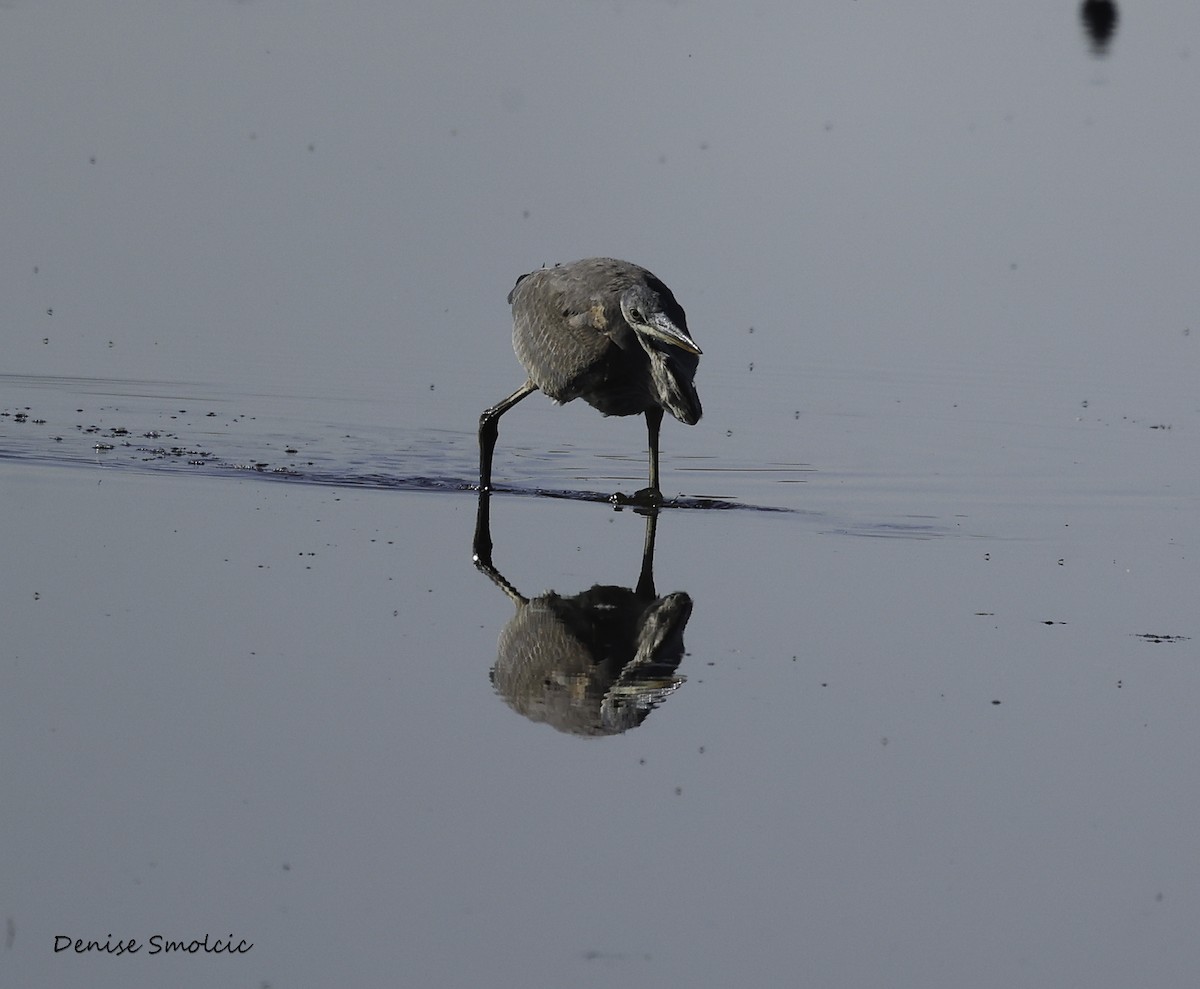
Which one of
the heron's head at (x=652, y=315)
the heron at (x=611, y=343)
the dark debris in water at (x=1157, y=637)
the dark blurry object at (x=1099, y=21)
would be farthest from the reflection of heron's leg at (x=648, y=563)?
the dark blurry object at (x=1099, y=21)

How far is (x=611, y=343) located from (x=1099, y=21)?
36.8 m

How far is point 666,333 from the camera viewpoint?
1189 cm

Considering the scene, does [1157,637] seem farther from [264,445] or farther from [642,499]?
[264,445]

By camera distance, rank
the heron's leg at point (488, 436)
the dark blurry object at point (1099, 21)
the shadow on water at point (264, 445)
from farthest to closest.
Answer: the dark blurry object at point (1099, 21)
the heron's leg at point (488, 436)
the shadow on water at point (264, 445)

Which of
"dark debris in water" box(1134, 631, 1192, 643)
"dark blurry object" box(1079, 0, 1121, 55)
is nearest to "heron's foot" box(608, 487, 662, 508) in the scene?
"dark debris in water" box(1134, 631, 1192, 643)

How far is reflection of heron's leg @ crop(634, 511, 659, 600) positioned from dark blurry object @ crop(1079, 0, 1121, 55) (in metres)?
31.4

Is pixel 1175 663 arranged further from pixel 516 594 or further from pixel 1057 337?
pixel 1057 337

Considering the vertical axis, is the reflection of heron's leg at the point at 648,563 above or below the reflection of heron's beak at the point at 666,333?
below

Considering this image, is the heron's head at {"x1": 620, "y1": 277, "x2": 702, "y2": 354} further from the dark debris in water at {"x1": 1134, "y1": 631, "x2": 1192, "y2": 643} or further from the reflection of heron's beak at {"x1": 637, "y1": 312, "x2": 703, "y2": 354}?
the dark debris in water at {"x1": 1134, "y1": 631, "x2": 1192, "y2": 643}

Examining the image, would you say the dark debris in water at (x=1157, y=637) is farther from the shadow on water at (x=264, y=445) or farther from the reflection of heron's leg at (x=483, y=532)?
the reflection of heron's leg at (x=483, y=532)

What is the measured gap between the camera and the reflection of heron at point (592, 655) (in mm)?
8602

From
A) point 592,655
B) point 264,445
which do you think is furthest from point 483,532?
point 264,445

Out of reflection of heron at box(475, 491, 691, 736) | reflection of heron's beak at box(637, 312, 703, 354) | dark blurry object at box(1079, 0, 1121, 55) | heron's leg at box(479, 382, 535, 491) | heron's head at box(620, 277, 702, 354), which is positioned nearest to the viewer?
reflection of heron at box(475, 491, 691, 736)

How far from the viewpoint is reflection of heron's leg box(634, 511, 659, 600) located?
35.1ft
